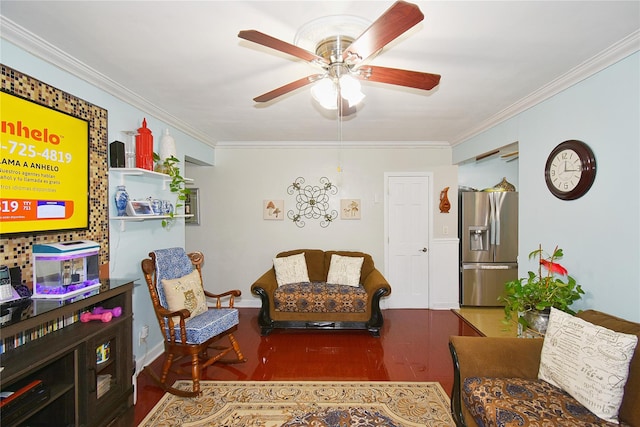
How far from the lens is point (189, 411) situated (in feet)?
7.66

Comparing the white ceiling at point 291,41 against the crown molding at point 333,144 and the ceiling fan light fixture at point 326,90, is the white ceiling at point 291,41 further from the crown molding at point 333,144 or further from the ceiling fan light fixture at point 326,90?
the crown molding at point 333,144

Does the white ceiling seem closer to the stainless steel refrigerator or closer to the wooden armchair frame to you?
the wooden armchair frame

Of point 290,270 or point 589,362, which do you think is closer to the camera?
point 589,362

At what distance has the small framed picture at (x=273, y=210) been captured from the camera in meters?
4.72

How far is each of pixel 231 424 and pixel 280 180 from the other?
323 cm

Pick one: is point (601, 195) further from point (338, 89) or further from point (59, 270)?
point (59, 270)

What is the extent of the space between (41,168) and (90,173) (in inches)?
16.4

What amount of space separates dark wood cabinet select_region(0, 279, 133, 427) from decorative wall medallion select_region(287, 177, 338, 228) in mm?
2733

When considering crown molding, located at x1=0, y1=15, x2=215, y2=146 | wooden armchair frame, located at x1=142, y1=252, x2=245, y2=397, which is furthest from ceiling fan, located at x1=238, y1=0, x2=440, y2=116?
wooden armchair frame, located at x1=142, y1=252, x2=245, y2=397

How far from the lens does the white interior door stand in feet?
15.5

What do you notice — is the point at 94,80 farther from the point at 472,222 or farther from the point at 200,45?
the point at 472,222

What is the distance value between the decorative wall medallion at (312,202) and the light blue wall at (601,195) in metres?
2.61

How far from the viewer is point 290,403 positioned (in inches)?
94.7

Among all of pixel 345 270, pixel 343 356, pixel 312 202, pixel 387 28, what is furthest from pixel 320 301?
pixel 387 28
